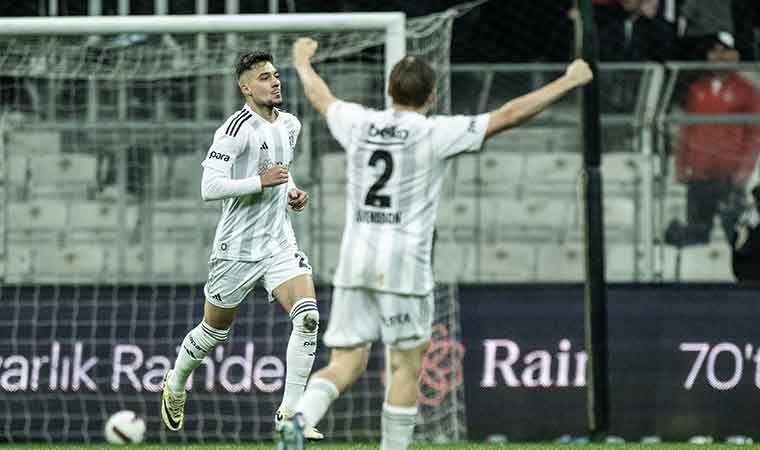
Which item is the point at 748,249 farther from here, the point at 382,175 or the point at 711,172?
the point at 382,175

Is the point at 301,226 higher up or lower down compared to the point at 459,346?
higher up

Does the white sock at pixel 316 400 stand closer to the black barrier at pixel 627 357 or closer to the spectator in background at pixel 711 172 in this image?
the black barrier at pixel 627 357

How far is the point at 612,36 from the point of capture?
575 inches

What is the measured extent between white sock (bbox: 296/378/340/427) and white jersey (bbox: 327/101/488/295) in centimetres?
44

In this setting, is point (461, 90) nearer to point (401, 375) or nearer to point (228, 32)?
point (228, 32)

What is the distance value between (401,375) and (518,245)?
22.6ft

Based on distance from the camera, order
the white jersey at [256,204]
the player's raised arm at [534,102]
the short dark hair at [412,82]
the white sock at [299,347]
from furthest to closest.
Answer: the white jersey at [256,204] → the white sock at [299,347] → the short dark hair at [412,82] → the player's raised arm at [534,102]

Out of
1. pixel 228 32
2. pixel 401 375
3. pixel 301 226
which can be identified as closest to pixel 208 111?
pixel 301 226

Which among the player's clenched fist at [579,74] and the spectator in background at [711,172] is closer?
the player's clenched fist at [579,74]

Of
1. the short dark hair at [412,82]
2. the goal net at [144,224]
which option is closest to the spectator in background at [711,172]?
the goal net at [144,224]

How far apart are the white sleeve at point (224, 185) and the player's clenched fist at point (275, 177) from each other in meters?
0.05

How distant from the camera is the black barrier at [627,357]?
11797mm

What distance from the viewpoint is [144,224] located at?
523 inches

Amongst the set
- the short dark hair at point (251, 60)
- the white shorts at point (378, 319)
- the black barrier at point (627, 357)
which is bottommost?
the black barrier at point (627, 357)
